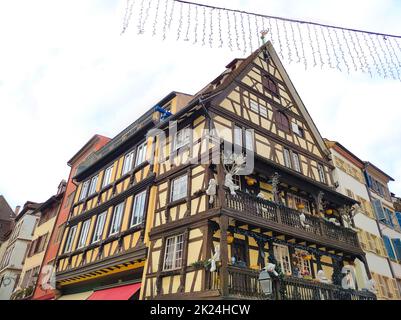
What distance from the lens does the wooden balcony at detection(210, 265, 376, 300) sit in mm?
9438

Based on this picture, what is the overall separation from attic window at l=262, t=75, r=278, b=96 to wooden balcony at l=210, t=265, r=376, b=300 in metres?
10.8

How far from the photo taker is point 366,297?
13336 millimetres

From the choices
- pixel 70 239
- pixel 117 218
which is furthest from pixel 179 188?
pixel 70 239

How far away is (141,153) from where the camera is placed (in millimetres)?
16609

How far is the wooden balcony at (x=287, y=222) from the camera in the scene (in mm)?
11047

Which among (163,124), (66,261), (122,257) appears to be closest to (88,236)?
(66,261)

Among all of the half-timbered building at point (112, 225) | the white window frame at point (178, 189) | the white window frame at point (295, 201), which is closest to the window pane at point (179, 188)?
the white window frame at point (178, 189)

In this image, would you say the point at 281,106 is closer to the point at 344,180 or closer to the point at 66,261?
the point at 344,180

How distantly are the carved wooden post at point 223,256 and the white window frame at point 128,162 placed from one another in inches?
330

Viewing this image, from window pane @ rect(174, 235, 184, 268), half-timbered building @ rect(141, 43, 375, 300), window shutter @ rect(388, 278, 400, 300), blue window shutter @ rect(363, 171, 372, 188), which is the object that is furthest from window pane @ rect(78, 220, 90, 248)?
blue window shutter @ rect(363, 171, 372, 188)

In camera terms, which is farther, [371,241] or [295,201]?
[371,241]

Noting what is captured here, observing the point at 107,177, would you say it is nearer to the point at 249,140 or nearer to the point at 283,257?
the point at 249,140

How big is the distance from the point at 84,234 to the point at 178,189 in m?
8.64

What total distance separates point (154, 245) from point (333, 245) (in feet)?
26.8
